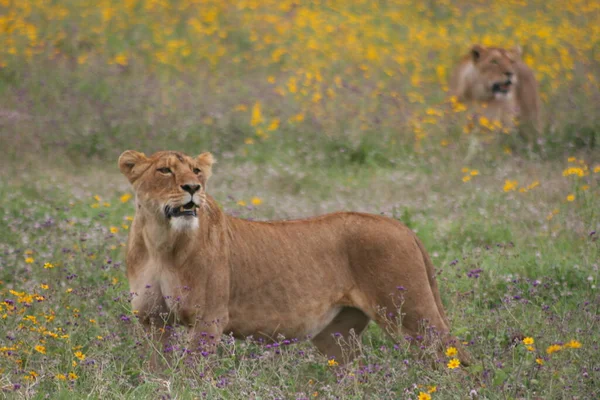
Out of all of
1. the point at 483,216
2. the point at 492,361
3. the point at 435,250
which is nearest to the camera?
the point at 492,361

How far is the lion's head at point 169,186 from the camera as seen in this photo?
527 cm

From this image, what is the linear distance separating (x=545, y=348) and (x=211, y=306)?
1.67 meters

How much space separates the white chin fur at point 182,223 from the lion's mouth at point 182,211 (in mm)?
22

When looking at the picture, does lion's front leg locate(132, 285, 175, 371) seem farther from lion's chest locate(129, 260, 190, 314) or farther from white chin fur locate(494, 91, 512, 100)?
white chin fur locate(494, 91, 512, 100)

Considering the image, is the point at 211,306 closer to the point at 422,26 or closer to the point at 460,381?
the point at 460,381

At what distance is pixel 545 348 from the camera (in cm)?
504

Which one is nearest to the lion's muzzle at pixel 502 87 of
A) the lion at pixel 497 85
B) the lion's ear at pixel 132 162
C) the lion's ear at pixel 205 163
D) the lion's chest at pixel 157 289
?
the lion at pixel 497 85

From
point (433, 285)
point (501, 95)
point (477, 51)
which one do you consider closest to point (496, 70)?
point (501, 95)

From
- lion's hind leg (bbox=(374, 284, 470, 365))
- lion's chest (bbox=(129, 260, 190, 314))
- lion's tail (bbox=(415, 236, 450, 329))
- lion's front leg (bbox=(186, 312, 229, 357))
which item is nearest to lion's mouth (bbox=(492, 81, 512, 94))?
lion's tail (bbox=(415, 236, 450, 329))

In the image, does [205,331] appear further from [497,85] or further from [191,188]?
[497,85]

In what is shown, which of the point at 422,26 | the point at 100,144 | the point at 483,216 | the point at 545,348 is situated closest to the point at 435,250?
the point at 483,216

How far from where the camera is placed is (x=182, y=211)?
17.4 ft

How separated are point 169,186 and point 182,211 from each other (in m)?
0.15

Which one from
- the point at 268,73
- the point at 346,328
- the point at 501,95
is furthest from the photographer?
the point at 268,73
